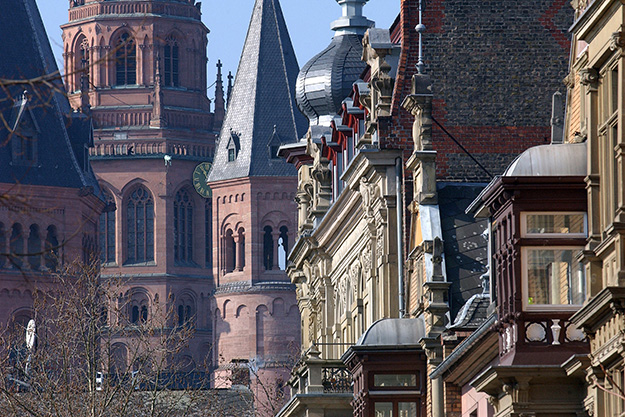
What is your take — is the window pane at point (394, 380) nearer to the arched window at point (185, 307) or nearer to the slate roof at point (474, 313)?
the slate roof at point (474, 313)

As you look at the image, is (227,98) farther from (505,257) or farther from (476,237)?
(505,257)

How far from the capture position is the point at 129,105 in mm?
173625

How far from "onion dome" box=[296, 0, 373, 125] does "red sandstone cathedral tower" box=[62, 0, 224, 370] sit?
360ft

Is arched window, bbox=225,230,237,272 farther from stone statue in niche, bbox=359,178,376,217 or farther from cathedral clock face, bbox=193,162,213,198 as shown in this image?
stone statue in niche, bbox=359,178,376,217

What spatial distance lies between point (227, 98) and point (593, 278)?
155738 mm

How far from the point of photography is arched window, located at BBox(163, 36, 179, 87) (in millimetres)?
176125

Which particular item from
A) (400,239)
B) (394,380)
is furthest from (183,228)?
(394,380)

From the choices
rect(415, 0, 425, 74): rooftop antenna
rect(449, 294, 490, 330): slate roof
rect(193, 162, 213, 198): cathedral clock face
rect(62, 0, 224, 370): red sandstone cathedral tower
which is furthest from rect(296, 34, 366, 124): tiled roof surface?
rect(193, 162, 213, 198): cathedral clock face

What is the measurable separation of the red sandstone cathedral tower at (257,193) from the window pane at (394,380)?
4845 inches

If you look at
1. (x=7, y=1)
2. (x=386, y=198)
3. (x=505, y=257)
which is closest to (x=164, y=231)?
(x=7, y=1)

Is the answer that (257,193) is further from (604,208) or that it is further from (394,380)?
(604,208)

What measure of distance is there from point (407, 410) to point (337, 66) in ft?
69.2

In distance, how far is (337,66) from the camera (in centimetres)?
5706

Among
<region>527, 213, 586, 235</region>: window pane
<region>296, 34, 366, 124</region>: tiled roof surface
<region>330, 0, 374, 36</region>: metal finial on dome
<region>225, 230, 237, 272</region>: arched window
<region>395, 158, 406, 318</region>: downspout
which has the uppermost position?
<region>225, 230, 237, 272</region>: arched window
